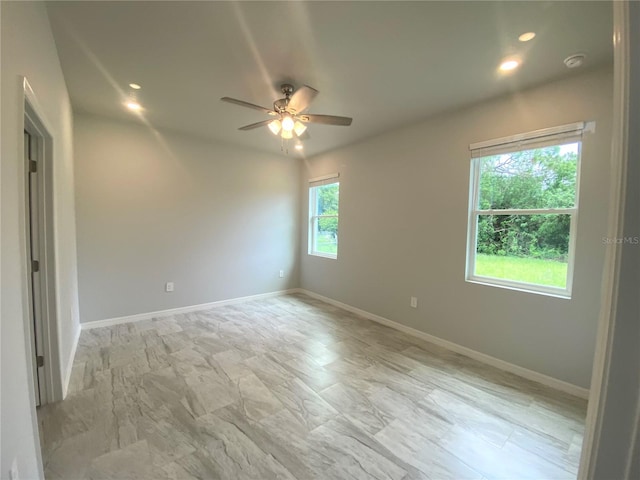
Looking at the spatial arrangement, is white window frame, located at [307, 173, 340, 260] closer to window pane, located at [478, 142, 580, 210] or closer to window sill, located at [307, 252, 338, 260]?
window sill, located at [307, 252, 338, 260]

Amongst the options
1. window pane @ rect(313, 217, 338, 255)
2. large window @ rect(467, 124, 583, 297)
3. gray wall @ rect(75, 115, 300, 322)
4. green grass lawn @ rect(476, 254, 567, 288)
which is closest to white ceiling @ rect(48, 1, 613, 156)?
large window @ rect(467, 124, 583, 297)

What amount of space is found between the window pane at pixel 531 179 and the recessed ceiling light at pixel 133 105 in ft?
12.0

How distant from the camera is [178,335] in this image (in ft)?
10.5

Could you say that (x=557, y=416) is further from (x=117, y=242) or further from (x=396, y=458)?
(x=117, y=242)

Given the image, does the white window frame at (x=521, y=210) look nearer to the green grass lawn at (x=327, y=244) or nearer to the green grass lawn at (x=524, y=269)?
the green grass lawn at (x=524, y=269)

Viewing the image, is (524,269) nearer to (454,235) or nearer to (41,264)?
(454,235)

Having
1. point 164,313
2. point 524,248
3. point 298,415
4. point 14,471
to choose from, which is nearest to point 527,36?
point 524,248

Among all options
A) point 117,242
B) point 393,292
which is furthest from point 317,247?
point 117,242

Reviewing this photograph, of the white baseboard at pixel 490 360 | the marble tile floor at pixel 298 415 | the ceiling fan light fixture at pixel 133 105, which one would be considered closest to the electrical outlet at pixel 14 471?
the marble tile floor at pixel 298 415

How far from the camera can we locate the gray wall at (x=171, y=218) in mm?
Result: 3316

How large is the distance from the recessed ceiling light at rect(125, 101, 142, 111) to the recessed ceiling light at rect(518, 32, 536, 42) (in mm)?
3454

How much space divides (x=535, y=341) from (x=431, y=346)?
967mm

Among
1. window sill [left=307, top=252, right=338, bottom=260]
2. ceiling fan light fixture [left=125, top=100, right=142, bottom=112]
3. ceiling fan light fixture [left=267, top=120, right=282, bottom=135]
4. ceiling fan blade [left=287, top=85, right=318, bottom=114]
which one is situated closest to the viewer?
ceiling fan blade [left=287, top=85, right=318, bottom=114]

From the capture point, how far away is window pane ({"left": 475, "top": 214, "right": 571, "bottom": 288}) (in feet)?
7.70
